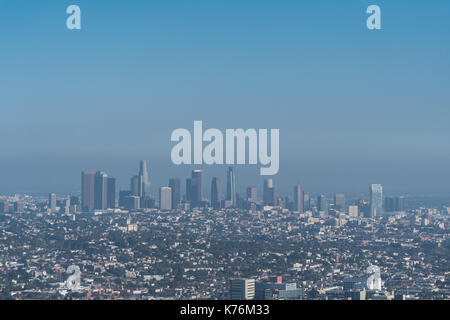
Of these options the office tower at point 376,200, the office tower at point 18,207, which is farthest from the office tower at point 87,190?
the office tower at point 376,200

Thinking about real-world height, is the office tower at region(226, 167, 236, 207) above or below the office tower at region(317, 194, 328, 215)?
above

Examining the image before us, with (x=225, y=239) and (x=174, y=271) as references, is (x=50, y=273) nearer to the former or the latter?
(x=174, y=271)

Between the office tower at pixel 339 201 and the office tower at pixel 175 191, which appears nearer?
the office tower at pixel 175 191

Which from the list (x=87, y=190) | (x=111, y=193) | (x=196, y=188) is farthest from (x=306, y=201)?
(x=87, y=190)

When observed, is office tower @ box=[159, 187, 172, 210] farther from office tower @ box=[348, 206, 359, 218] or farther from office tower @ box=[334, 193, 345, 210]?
office tower @ box=[348, 206, 359, 218]

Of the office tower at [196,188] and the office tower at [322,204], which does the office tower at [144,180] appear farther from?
the office tower at [322,204]

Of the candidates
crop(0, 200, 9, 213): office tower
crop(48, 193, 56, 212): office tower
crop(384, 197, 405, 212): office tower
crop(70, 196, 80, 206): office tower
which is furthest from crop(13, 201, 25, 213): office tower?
crop(384, 197, 405, 212): office tower
